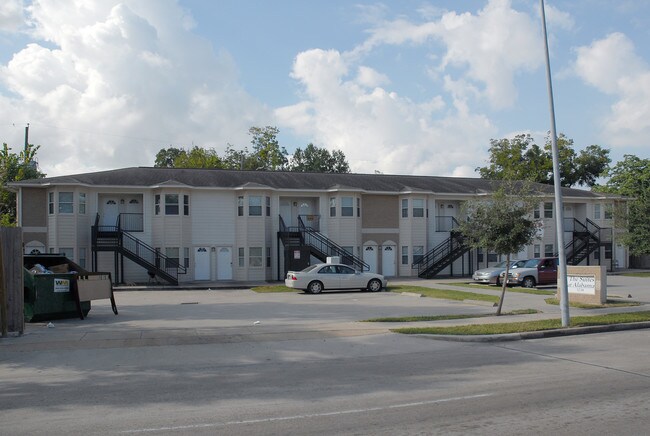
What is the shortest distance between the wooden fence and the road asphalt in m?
0.35

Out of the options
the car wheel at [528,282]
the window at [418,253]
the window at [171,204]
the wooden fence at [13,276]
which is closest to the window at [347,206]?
the window at [418,253]

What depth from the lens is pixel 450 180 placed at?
45.5 m

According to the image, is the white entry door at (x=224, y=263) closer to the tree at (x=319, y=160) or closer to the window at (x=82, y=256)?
the window at (x=82, y=256)

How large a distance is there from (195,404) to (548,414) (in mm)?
4447

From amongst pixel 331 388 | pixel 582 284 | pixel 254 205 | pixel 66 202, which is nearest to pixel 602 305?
pixel 582 284

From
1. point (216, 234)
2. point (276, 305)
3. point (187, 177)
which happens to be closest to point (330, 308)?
point (276, 305)

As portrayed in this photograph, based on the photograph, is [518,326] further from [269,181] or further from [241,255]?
[269,181]

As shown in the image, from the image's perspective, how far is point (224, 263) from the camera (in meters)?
36.5

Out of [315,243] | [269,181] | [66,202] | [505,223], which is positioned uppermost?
[269,181]

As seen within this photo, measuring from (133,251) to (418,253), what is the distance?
726 inches

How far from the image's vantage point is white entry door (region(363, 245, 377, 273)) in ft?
129

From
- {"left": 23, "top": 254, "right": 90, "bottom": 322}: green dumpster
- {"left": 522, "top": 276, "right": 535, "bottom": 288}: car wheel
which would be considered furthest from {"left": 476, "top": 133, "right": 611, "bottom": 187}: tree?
{"left": 23, "top": 254, "right": 90, "bottom": 322}: green dumpster

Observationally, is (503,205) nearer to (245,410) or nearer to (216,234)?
(245,410)

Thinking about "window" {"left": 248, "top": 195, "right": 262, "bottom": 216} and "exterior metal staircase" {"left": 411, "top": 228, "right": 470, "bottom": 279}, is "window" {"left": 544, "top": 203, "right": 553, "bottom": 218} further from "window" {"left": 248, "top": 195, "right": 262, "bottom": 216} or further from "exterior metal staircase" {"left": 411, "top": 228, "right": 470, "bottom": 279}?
"window" {"left": 248, "top": 195, "right": 262, "bottom": 216}
